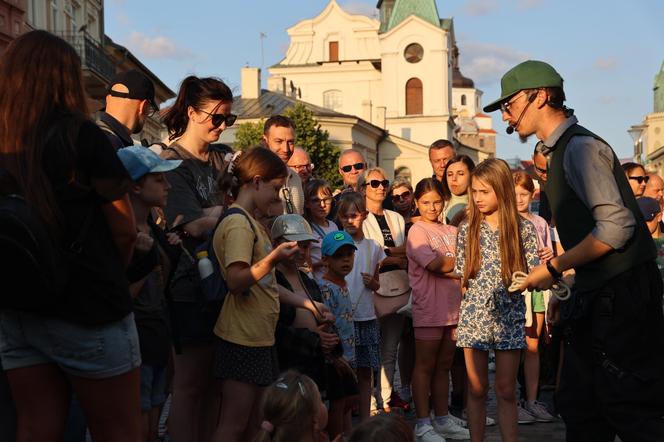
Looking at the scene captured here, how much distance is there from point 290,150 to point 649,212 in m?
3.19

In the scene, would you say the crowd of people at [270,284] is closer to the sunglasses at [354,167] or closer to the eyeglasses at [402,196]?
the eyeglasses at [402,196]

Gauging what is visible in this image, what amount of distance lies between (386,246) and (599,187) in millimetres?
4413

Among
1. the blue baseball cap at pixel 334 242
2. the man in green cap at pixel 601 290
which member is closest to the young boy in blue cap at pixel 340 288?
the blue baseball cap at pixel 334 242

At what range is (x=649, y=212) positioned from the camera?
833 cm

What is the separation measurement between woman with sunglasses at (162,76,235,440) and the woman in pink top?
2.25m

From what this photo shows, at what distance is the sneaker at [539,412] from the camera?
819cm

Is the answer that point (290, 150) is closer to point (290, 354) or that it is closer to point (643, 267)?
point (290, 354)

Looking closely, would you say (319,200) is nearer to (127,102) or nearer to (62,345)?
(127,102)

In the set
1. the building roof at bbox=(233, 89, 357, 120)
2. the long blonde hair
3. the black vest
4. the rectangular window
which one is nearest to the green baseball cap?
the black vest

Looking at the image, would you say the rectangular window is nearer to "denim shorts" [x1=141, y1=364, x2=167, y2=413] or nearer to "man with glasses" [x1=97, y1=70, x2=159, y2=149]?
"man with glasses" [x1=97, y1=70, x2=159, y2=149]

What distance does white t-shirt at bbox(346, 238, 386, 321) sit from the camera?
25.2ft

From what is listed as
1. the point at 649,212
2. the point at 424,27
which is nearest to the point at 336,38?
the point at 424,27

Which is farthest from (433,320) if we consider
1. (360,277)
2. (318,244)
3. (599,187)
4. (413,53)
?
(413,53)

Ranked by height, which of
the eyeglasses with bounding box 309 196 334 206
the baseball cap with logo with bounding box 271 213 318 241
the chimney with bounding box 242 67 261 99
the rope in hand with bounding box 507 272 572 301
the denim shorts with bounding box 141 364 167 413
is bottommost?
the denim shorts with bounding box 141 364 167 413
